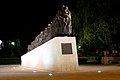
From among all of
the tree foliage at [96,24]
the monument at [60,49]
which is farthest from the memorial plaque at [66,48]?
the tree foliage at [96,24]

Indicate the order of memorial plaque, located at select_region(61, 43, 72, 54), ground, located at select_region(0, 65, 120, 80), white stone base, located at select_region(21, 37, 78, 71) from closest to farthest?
ground, located at select_region(0, 65, 120, 80), white stone base, located at select_region(21, 37, 78, 71), memorial plaque, located at select_region(61, 43, 72, 54)

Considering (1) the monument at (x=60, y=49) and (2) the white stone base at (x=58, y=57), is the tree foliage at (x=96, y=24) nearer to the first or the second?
(1) the monument at (x=60, y=49)

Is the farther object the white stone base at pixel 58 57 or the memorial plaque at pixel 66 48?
the memorial plaque at pixel 66 48

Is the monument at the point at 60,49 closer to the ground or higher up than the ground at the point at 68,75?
higher up

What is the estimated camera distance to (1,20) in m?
47.3

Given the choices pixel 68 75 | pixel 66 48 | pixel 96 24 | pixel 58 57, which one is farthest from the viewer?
pixel 96 24

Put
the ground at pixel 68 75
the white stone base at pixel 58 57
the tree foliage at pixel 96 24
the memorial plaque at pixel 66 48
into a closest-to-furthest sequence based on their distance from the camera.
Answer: the ground at pixel 68 75
the white stone base at pixel 58 57
the memorial plaque at pixel 66 48
the tree foliage at pixel 96 24

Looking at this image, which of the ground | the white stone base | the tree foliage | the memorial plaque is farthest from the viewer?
the tree foliage

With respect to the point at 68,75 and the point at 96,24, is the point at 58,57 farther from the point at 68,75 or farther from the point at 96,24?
the point at 96,24

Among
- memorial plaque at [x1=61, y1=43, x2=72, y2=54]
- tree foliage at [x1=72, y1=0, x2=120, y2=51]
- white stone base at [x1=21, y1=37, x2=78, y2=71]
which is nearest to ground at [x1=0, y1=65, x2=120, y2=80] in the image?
white stone base at [x1=21, y1=37, x2=78, y2=71]

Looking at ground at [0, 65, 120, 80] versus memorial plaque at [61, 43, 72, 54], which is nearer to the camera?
ground at [0, 65, 120, 80]

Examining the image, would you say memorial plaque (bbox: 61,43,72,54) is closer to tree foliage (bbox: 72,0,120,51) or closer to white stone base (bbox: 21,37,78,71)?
white stone base (bbox: 21,37,78,71)

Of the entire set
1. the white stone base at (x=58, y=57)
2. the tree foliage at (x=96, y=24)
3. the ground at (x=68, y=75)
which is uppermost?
the tree foliage at (x=96, y=24)

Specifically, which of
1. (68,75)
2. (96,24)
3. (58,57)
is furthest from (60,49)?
(96,24)
